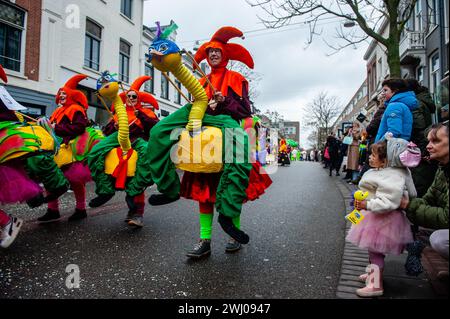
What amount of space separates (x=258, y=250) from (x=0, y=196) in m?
2.47

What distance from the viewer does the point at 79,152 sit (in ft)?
15.0

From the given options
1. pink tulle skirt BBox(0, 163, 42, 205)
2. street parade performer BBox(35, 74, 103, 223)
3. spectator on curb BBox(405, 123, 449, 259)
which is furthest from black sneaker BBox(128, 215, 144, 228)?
spectator on curb BBox(405, 123, 449, 259)

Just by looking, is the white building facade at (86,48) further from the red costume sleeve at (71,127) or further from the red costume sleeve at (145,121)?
the red costume sleeve at (145,121)

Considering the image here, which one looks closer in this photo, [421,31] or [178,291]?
[178,291]

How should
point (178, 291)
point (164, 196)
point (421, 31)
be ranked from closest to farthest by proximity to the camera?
point (178, 291) < point (164, 196) < point (421, 31)

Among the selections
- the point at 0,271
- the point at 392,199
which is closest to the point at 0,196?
the point at 0,271

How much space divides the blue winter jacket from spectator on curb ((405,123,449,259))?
5.10 feet

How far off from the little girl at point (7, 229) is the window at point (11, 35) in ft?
33.9

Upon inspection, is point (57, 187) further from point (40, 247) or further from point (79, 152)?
point (40, 247)

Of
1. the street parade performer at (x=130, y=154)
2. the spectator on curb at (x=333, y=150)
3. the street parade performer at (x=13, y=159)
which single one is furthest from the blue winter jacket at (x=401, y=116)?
the spectator on curb at (x=333, y=150)

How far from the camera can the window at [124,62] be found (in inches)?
698

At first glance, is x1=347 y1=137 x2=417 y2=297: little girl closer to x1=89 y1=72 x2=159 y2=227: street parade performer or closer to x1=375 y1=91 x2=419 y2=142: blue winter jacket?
x1=375 y1=91 x2=419 y2=142: blue winter jacket

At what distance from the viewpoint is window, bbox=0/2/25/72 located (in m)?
11.3
